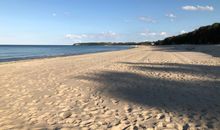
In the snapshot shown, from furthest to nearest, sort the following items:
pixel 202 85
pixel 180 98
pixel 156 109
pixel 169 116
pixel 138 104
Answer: pixel 202 85, pixel 180 98, pixel 138 104, pixel 156 109, pixel 169 116

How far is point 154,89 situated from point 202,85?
Answer: 213 centimetres

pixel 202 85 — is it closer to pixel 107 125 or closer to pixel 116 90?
pixel 116 90

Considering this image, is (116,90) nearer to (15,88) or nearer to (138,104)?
(138,104)

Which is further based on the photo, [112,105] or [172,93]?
[172,93]

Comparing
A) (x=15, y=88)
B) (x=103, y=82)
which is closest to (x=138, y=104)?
(x=103, y=82)

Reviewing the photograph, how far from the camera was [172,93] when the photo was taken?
9438 mm

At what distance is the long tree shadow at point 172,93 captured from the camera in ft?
23.9

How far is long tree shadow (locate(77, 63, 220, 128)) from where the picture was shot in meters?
7.29

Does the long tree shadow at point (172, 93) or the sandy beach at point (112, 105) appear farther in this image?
the long tree shadow at point (172, 93)

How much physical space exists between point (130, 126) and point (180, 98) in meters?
3.23

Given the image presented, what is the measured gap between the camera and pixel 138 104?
311 inches

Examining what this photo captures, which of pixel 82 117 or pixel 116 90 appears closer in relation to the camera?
pixel 82 117

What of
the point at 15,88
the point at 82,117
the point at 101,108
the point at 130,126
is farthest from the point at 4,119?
the point at 15,88

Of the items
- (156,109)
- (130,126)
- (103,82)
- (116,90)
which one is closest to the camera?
(130,126)
